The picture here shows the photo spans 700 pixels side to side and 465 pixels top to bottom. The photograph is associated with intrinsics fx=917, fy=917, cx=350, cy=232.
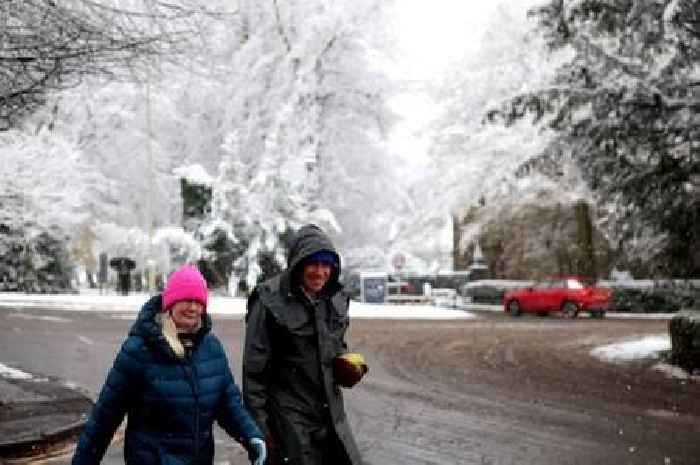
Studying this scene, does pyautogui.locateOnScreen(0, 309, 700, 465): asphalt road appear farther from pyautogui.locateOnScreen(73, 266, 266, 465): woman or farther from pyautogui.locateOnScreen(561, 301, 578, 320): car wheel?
pyautogui.locateOnScreen(561, 301, 578, 320): car wheel

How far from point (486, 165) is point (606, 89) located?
25.0m

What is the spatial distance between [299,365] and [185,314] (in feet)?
2.20

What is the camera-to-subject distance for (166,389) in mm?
3914

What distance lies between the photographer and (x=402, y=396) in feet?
39.6

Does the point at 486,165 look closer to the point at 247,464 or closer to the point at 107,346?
the point at 107,346

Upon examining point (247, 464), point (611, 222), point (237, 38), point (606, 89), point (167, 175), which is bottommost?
point (247, 464)

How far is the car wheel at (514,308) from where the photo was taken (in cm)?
3419

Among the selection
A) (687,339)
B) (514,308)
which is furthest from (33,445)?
(514,308)

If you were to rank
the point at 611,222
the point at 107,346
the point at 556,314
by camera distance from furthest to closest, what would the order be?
the point at 556,314, the point at 107,346, the point at 611,222

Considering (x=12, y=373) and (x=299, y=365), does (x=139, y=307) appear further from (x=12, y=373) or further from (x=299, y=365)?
(x=299, y=365)

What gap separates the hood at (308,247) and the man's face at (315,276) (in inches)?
1.7

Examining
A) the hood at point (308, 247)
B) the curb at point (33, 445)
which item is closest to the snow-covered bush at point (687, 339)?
the curb at point (33, 445)

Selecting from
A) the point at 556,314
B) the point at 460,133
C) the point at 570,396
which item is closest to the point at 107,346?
the point at 570,396

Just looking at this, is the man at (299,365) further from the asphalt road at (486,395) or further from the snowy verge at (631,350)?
the snowy verge at (631,350)
